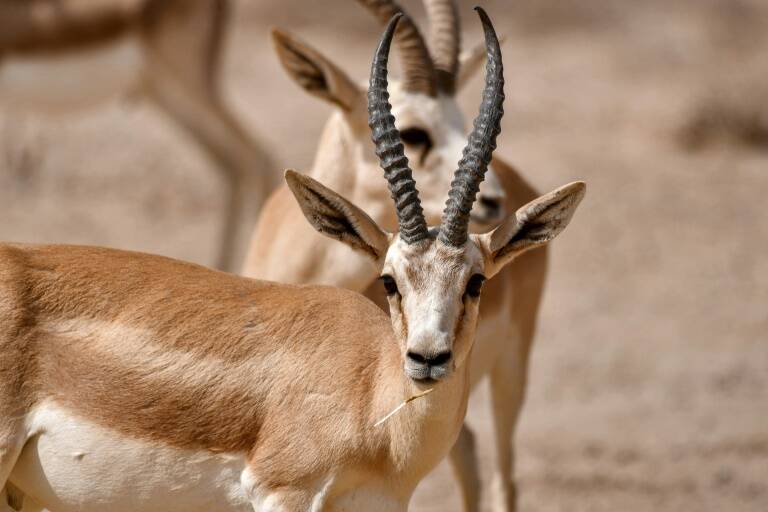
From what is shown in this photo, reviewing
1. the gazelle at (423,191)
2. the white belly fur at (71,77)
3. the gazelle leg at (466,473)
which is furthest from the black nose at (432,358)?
the white belly fur at (71,77)

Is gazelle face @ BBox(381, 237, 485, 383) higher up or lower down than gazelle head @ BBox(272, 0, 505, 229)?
higher up

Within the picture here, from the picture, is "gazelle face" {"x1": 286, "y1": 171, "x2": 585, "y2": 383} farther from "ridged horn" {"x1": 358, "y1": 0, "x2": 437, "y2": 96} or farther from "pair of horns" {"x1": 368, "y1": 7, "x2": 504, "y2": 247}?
"ridged horn" {"x1": 358, "y1": 0, "x2": 437, "y2": 96}

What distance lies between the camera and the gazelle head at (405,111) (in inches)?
262

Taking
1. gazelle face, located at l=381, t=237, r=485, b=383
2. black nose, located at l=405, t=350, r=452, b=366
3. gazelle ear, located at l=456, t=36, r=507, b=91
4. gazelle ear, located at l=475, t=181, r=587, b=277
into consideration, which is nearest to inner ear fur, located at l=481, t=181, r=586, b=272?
gazelle ear, located at l=475, t=181, r=587, b=277

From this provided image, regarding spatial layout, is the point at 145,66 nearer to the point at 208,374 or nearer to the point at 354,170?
the point at 354,170

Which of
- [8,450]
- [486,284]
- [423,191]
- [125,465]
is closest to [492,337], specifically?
[486,284]

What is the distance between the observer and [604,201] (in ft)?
42.0

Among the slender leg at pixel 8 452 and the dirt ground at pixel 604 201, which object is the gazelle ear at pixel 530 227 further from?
the dirt ground at pixel 604 201

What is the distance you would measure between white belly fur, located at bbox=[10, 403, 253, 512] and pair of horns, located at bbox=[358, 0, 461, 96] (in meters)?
2.51

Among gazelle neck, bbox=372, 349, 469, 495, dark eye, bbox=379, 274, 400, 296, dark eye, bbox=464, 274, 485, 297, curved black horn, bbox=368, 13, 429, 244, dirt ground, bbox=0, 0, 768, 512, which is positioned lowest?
dirt ground, bbox=0, 0, 768, 512

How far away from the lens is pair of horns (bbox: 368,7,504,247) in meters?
4.70

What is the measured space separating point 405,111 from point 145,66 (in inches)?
231

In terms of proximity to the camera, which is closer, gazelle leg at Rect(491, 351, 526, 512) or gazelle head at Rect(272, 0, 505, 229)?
gazelle head at Rect(272, 0, 505, 229)

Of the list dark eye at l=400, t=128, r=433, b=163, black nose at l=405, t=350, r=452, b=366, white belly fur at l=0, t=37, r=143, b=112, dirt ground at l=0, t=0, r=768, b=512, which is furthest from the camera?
white belly fur at l=0, t=37, r=143, b=112
